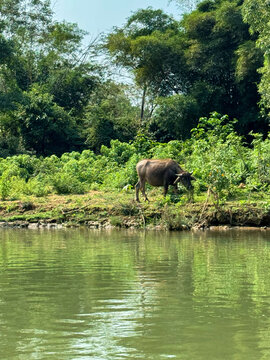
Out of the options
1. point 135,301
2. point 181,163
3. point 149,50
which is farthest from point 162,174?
point 149,50

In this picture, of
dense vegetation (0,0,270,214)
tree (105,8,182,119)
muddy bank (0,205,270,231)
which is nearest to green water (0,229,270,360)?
muddy bank (0,205,270,231)

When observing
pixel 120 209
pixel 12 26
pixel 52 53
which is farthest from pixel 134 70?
pixel 120 209

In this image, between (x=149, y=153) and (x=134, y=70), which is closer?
(x=149, y=153)

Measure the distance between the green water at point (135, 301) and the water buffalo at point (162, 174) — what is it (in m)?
5.26

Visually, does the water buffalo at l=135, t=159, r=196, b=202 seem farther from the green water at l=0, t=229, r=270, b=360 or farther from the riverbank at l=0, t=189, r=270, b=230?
the green water at l=0, t=229, r=270, b=360

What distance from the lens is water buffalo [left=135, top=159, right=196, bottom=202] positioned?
18.8m

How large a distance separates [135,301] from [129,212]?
433 inches

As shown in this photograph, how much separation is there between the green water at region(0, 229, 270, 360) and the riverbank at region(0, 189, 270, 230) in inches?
140

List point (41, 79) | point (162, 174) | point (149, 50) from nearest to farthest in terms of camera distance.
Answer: point (162, 174)
point (149, 50)
point (41, 79)

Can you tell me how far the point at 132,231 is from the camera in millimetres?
17297

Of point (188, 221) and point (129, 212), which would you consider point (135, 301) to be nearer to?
point (188, 221)

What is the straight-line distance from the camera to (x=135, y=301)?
24.7 ft

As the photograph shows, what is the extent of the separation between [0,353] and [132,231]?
11.9 metres

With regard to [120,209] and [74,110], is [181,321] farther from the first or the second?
[74,110]
